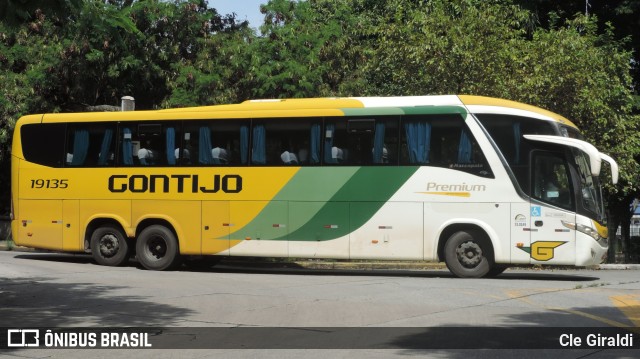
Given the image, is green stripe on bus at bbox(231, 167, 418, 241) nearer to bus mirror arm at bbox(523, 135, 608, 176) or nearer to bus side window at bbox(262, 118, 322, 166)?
bus side window at bbox(262, 118, 322, 166)

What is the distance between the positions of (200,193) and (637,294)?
31.0 ft

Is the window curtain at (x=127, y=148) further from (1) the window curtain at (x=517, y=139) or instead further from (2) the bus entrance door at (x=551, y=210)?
(2) the bus entrance door at (x=551, y=210)

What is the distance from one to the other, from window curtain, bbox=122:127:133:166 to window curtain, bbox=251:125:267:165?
9.83 ft

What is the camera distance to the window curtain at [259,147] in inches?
773

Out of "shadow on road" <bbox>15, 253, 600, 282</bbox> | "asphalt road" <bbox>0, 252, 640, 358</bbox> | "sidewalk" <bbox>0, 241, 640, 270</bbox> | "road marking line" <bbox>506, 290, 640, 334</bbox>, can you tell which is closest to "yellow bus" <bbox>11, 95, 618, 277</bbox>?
"asphalt road" <bbox>0, 252, 640, 358</bbox>

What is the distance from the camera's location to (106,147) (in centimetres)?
2092

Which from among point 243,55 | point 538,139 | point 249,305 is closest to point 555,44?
point 538,139

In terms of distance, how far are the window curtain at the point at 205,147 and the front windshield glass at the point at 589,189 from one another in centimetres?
768

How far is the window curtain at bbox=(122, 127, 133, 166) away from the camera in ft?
68.0

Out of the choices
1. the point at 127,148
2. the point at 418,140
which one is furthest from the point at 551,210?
the point at 127,148

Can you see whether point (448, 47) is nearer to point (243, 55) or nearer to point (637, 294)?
point (243, 55)

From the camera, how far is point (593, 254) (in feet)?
59.2

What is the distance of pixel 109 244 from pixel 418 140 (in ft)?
24.9

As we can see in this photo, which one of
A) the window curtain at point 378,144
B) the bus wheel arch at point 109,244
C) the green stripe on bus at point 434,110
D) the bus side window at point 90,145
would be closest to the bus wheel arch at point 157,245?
the bus wheel arch at point 109,244
